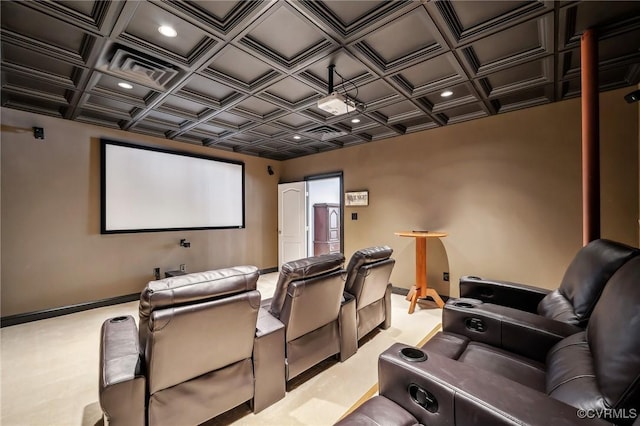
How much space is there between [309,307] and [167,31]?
2399 millimetres

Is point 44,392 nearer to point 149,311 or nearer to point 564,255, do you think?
point 149,311

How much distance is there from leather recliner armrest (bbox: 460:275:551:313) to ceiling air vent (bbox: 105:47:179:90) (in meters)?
3.52

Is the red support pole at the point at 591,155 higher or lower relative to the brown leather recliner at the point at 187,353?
higher

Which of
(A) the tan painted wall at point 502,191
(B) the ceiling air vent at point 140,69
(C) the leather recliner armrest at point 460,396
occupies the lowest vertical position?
(C) the leather recliner armrest at point 460,396

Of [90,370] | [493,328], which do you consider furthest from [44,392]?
[493,328]

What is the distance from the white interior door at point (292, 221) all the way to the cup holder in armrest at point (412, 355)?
461 cm

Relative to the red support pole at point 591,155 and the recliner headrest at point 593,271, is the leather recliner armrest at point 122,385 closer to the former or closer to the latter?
the recliner headrest at point 593,271

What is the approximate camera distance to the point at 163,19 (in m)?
1.94

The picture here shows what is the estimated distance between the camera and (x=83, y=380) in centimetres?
220

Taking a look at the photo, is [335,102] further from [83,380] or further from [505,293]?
[83,380]

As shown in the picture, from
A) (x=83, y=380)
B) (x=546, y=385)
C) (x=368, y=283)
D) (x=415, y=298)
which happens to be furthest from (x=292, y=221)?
(x=546, y=385)

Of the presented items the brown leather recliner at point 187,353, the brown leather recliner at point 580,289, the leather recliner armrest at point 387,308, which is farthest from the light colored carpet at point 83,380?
the brown leather recliner at point 580,289

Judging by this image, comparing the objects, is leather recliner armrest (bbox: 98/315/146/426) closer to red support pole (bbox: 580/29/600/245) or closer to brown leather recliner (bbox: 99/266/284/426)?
brown leather recliner (bbox: 99/266/284/426)

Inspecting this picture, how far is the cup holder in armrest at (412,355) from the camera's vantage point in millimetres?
1160
